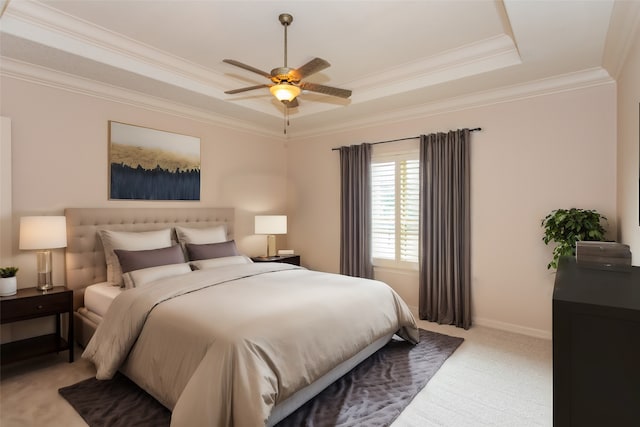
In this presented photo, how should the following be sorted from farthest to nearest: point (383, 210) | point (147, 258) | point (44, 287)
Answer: point (383, 210) < point (147, 258) < point (44, 287)

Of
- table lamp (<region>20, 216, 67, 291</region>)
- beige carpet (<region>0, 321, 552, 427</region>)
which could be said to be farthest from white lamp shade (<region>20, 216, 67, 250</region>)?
beige carpet (<region>0, 321, 552, 427</region>)

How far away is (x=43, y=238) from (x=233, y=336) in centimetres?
216

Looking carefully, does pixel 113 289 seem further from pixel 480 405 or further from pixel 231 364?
pixel 480 405

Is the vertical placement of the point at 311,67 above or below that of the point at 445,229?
above

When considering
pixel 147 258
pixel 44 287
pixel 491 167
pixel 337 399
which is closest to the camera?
pixel 337 399

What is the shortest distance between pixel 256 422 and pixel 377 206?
346 cm

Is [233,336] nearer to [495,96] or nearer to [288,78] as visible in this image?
[288,78]

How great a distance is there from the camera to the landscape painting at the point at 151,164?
379cm

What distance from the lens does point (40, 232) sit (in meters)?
2.93

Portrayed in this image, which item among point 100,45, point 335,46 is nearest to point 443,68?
point 335,46

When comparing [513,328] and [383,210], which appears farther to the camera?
[383,210]

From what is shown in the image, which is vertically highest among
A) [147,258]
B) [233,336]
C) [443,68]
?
[443,68]

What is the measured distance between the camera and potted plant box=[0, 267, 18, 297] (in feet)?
9.24

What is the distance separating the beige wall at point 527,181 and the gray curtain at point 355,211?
84 cm
